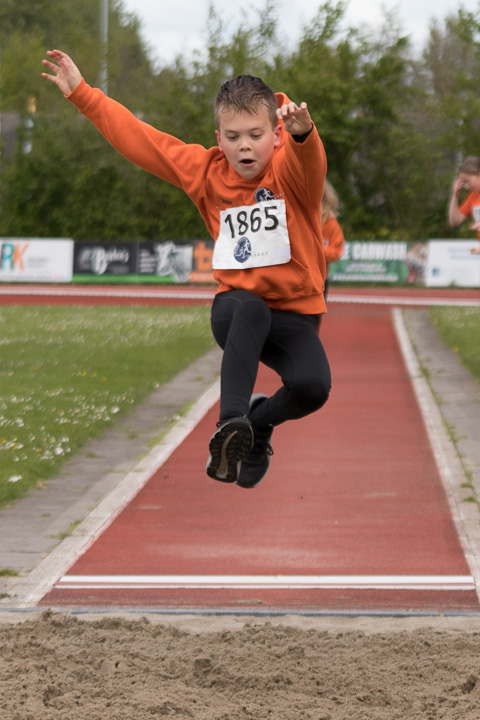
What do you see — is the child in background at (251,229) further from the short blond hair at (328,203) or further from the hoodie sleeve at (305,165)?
the short blond hair at (328,203)

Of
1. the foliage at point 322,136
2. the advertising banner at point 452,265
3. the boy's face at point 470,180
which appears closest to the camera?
the boy's face at point 470,180

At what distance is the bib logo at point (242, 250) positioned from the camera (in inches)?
189

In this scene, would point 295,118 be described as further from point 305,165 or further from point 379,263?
point 379,263

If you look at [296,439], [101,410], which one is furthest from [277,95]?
[101,410]

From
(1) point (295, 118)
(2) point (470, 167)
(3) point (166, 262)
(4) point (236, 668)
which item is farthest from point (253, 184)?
(3) point (166, 262)

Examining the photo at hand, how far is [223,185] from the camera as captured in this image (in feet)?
16.2

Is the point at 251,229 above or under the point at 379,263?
above

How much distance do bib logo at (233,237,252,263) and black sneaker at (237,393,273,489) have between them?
3.18ft

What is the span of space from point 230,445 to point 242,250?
0.92 metres

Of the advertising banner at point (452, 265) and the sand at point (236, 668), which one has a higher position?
the advertising banner at point (452, 265)

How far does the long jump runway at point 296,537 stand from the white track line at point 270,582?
0.5 inches

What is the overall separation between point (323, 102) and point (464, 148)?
5564 mm

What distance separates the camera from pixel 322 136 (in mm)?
38188

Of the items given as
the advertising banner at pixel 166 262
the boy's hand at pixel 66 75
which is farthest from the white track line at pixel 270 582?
the advertising banner at pixel 166 262
